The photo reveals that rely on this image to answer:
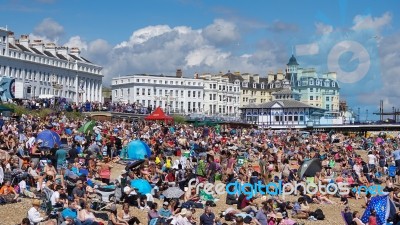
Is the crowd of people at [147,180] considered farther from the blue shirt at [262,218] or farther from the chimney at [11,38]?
the chimney at [11,38]

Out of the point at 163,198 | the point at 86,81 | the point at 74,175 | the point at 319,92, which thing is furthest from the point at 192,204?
the point at 319,92

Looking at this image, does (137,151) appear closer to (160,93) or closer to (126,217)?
(126,217)

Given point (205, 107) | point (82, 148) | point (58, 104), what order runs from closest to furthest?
point (82, 148), point (58, 104), point (205, 107)

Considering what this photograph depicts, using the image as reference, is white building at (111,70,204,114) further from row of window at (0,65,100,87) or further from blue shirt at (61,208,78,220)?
blue shirt at (61,208,78,220)

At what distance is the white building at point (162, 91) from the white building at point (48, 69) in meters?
7.78

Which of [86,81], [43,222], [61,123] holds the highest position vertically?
[86,81]

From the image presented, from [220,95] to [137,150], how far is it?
78.7 metres

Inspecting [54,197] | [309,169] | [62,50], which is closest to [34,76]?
[62,50]

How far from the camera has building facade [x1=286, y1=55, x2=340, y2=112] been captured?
107 meters

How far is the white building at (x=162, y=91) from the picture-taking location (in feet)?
312

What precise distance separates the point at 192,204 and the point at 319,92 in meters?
93.4

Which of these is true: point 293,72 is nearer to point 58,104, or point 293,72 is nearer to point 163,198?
point 58,104

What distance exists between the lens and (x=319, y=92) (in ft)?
352

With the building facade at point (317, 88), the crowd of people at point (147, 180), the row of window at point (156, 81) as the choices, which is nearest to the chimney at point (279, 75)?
the building facade at point (317, 88)
